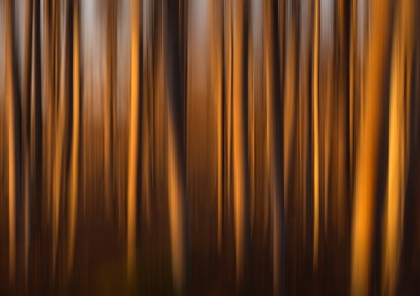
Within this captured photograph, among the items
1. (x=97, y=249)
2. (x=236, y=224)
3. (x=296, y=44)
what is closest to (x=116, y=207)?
(x=97, y=249)

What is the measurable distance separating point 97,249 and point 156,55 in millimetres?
298

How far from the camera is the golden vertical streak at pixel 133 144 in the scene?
2.58ft

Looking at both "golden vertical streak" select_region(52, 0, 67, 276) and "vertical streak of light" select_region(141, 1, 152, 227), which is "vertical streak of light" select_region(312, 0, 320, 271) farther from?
"golden vertical streak" select_region(52, 0, 67, 276)

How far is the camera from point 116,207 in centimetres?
79

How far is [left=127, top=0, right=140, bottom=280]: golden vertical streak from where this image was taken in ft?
2.58

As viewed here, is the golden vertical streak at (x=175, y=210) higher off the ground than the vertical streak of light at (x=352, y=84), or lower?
lower

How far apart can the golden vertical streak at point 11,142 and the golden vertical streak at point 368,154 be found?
1.63 ft

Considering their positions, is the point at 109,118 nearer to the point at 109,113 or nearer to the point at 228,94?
the point at 109,113

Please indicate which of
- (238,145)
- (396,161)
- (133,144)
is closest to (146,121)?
(133,144)

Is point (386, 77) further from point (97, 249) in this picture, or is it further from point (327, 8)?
point (97, 249)

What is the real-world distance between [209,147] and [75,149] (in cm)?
20

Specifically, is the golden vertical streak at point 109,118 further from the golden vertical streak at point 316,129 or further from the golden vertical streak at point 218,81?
the golden vertical streak at point 316,129

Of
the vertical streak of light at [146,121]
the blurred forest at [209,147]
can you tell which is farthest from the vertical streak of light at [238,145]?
the vertical streak of light at [146,121]

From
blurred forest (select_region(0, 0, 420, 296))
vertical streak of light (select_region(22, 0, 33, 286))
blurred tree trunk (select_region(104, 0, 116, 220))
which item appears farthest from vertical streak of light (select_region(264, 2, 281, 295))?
vertical streak of light (select_region(22, 0, 33, 286))
